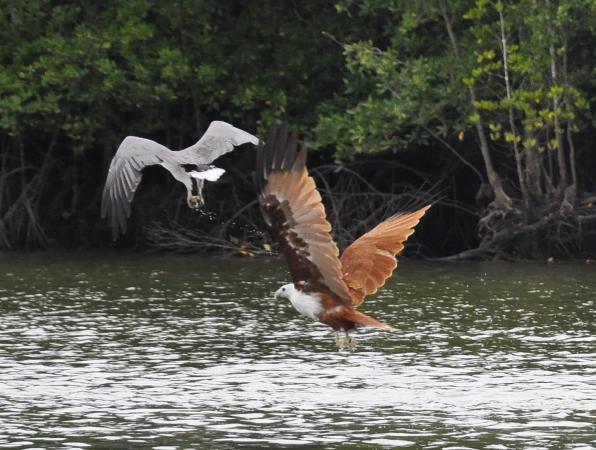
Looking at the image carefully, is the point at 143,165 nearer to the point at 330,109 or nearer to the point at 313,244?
the point at 313,244

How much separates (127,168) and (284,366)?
2007 mm

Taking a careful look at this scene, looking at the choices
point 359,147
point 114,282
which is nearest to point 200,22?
point 359,147

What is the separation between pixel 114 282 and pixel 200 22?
203 inches

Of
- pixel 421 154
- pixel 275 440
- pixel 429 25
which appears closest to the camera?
pixel 275 440

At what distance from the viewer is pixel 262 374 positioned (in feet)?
37.1

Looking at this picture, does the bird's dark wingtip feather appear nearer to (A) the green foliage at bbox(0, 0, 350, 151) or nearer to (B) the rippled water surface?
(B) the rippled water surface

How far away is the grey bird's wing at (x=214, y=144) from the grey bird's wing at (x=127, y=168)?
0.82ft

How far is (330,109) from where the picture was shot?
21.1 meters

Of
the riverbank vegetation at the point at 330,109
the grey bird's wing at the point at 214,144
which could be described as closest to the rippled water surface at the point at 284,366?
the grey bird's wing at the point at 214,144

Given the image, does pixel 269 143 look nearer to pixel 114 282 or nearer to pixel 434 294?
pixel 434 294

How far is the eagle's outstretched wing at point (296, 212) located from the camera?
8383 millimetres

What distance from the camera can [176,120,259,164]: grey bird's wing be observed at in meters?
12.0

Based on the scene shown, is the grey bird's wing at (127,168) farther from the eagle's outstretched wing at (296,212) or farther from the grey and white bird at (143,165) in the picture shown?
the eagle's outstretched wing at (296,212)

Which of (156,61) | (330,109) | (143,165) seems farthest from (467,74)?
(143,165)
